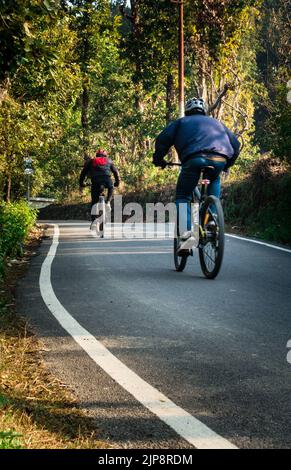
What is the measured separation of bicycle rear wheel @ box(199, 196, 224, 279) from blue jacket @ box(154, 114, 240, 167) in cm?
57

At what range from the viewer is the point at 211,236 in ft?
27.3

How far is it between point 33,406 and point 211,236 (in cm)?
475

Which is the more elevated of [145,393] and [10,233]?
[10,233]

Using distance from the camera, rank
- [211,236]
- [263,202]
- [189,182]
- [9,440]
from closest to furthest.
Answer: [9,440] → [211,236] → [189,182] → [263,202]

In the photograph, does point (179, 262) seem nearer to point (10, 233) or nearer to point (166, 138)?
point (166, 138)

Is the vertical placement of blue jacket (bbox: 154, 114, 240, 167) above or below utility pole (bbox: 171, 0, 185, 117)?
below

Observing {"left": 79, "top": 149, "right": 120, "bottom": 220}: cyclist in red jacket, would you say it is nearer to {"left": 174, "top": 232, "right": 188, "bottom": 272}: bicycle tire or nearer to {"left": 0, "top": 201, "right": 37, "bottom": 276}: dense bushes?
{"left": 0, "top": 201, "right": 37, "bottom": 276}: dense bushes

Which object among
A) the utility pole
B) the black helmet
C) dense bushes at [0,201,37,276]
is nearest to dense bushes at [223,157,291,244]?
dense bushes at [0,201,37,276]

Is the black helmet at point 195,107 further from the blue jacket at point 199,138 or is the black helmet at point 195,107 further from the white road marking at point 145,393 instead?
the white road marking at point 145,393

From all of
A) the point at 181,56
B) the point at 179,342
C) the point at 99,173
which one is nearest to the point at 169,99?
the point at 181,56

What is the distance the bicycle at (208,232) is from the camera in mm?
8172

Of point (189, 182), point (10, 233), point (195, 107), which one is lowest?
point (10, 233)

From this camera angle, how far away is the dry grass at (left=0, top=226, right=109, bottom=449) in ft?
10.8

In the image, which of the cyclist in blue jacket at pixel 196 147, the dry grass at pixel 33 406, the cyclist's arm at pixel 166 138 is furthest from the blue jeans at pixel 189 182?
the dry grass at pixel 33 406
